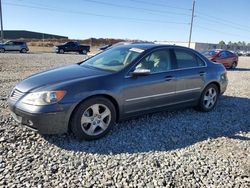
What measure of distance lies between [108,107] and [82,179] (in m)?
1.39

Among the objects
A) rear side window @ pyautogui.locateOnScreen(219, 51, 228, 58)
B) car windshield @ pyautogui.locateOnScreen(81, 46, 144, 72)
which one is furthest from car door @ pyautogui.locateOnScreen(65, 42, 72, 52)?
car windshield @ pyautogui.locateOnScreen(81, 46, 144, 72)

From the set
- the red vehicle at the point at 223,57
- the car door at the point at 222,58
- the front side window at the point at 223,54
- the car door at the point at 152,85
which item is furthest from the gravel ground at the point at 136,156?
the front side window at the point at 223,54

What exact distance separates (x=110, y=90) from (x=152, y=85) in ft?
3.09

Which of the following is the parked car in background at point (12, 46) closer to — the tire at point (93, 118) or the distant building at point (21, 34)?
the tire at point (93, 118)

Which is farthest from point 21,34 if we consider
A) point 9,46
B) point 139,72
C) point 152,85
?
point 139,72

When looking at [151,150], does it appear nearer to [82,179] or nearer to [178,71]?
[82,179]

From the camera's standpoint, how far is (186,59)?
530cm

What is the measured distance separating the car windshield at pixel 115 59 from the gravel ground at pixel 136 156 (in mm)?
1135

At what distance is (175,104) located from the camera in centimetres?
506

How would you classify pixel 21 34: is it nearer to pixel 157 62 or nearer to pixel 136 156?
pixel 157 62

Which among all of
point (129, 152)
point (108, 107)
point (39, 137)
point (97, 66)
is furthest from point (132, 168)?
point (97, 66)

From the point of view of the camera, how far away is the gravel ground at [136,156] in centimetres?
296

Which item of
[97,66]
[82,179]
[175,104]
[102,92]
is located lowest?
[82,179]

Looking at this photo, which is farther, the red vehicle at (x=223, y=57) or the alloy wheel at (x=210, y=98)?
the red vehicle at (x=223, y=57)
